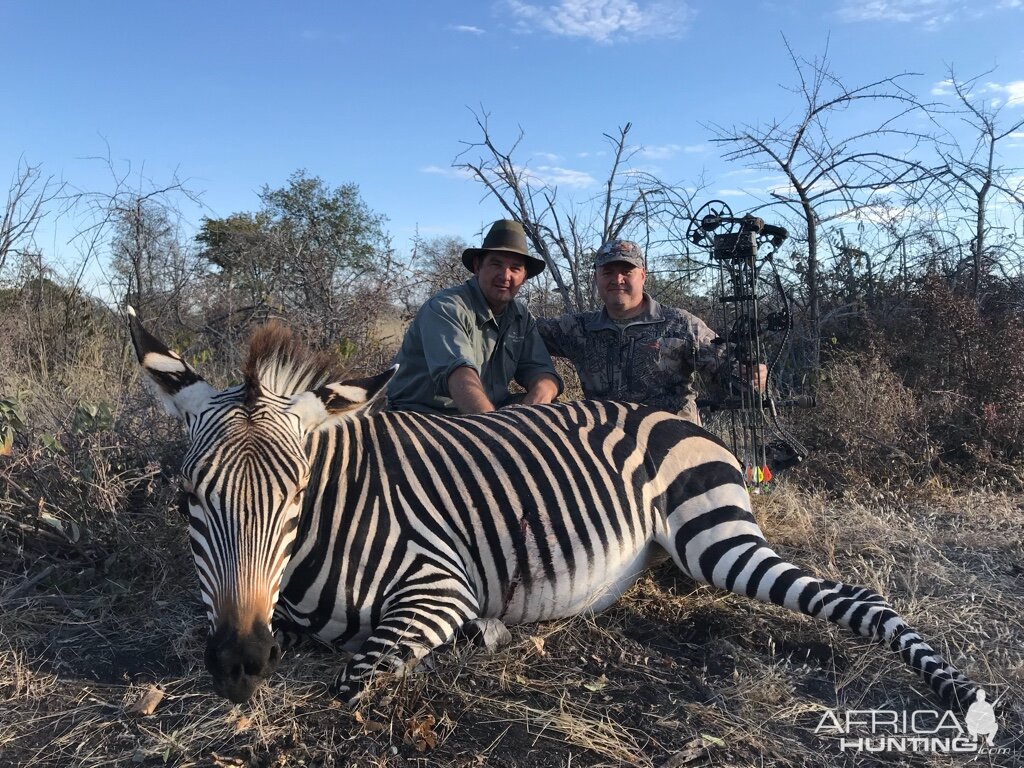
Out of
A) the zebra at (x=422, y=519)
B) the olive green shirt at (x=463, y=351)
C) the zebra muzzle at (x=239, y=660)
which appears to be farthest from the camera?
the olive green shirt at (x=463, y=351)

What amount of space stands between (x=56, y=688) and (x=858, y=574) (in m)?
3.51

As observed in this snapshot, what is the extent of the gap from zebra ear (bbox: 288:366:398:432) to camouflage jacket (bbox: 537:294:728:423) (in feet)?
8.26

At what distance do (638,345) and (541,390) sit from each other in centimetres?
77

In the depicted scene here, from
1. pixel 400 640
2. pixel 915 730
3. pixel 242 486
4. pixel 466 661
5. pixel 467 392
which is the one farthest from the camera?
pixel 467 392

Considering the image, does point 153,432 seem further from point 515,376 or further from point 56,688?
point 515,376

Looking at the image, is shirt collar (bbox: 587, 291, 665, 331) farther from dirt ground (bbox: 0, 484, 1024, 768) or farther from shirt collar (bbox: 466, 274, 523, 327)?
dirt ground (bbox: 0, 484, 1024, 768)

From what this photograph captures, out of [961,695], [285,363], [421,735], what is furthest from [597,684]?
[285,363]

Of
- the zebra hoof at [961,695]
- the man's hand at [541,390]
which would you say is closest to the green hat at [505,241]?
the man's hand at [541,390]

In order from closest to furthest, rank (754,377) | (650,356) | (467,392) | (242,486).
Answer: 1. (242,486)
2. (467,392)
3. (754,377)
4. (650,356)

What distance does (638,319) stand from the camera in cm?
467

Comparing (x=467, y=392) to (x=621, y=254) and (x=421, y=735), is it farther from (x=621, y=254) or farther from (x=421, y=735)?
(x=421, y=735)

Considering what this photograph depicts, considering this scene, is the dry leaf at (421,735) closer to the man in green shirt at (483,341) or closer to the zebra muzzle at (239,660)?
the zebra muzzle at (239,660)

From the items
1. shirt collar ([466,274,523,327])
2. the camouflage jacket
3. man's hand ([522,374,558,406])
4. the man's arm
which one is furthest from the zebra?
the camouflage jacket

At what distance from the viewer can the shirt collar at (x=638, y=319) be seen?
4.65m
